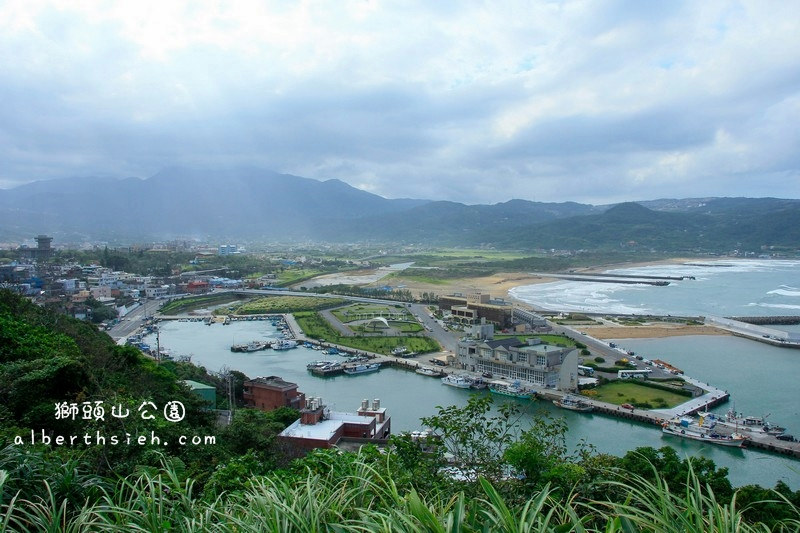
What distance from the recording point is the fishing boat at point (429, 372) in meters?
11.9

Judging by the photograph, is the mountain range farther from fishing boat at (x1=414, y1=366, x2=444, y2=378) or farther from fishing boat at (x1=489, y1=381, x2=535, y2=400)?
fishing boat at (x1=489, y1=381, x2=535, y2=400)

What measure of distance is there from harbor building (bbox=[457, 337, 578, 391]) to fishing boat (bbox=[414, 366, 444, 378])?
639 mm

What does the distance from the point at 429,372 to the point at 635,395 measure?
411cm

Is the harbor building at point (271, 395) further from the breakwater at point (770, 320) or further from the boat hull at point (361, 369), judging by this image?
the breakwater at point (770, 320)

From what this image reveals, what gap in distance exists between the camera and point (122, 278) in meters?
24.7

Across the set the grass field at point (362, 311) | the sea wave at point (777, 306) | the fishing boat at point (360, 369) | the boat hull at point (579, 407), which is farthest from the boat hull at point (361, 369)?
the sea wave at point (777, 306)

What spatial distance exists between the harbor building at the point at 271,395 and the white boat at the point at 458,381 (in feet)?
10.8

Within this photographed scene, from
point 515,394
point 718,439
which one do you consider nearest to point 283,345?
point 515,394

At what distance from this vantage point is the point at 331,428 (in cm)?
693

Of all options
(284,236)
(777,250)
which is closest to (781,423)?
(777,250)

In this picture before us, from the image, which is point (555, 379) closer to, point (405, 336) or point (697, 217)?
point (405, 336)

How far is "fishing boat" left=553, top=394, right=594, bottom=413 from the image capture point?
944 cm

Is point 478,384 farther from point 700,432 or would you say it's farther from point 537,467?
point 537,467

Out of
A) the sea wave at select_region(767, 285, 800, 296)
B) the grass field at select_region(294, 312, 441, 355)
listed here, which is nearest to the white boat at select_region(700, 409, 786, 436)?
the grass field at select_region(294, 312, 441, 355)
